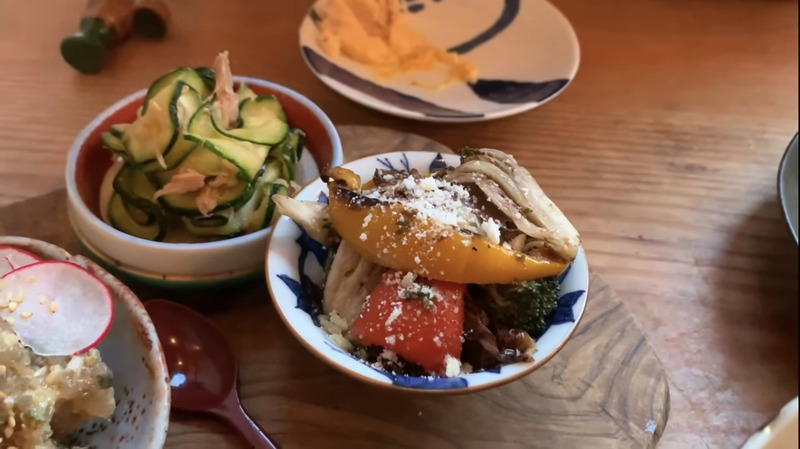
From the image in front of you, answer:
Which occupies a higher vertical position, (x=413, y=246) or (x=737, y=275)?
(x=413, y=246)

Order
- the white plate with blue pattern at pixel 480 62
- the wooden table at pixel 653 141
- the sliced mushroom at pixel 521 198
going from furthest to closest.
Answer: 1. the white plate with blue pattern at pixel 480 62
2. the wooden table at pixel 653 141
3. the sliced mushroom at pixel 521 198

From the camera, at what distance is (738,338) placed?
0.90 meters

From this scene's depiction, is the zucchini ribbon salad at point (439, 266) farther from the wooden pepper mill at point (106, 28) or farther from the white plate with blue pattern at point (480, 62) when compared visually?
the wooden pepper mill at point (106, 28)

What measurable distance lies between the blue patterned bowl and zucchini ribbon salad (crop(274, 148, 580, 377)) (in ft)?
0.05

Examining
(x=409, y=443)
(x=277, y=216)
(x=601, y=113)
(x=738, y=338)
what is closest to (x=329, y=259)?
(x=277, y=216)

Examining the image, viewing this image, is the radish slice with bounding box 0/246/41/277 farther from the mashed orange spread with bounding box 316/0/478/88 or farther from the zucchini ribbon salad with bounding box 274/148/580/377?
the mashed orange spread with bounding box 316/0/478/88

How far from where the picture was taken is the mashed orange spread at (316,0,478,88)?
124cm

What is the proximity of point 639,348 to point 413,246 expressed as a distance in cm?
33

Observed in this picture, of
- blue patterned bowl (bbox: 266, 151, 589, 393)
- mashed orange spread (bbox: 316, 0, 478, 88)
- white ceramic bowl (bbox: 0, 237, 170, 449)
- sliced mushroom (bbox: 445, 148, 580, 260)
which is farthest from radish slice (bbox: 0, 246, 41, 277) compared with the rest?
mashed orange spread (bbox: 316, 0, 478, 88)

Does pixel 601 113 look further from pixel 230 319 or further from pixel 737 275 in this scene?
pixel 230 319

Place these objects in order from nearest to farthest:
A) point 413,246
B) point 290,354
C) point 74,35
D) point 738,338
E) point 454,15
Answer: point 413,246
point 290,354
point 738,338
point 74,35
point 454,15

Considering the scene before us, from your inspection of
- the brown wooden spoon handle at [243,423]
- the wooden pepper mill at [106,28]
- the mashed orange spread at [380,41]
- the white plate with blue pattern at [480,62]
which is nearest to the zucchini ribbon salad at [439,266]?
the brown wooden spoon handle at [243,423]

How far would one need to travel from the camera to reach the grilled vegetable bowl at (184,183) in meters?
0.74

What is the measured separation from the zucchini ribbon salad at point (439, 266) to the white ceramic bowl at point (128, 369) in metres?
0.17
